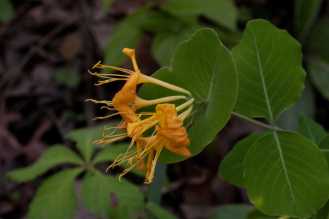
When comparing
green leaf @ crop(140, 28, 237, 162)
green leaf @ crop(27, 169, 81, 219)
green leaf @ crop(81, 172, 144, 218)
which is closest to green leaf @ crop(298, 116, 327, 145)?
green leaf @ crop(140, 28, 237, 162)

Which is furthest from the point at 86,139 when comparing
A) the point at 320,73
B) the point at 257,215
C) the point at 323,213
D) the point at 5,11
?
the point at 5,11

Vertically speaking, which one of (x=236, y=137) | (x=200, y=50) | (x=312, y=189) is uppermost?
(x=200, y=50)

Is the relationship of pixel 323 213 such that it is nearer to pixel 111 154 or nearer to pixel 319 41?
pixel 111 154

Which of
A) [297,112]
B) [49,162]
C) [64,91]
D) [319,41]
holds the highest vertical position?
[49,162]

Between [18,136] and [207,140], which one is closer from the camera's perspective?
[207,140]

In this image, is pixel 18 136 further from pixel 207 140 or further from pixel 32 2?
pixel 207 140

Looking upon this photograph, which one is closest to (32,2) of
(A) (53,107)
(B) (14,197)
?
(A) (53,107)

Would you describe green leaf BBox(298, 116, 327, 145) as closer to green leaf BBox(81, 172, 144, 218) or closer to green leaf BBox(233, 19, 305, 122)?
green leaf BBox(233, 19, 305, 122)
